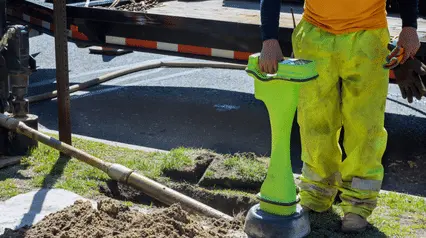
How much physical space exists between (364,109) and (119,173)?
5.26ft

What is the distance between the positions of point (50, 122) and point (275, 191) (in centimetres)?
386

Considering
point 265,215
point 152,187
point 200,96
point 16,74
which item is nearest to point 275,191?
point 265,215

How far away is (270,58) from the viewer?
156 inches

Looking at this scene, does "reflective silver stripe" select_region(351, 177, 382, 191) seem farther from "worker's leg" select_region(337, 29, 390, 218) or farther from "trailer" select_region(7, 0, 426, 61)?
"trailer" select_region(7, 0, 426, 61)

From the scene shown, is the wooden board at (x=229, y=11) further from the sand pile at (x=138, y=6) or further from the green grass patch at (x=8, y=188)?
the green grass patch at (x=8, y=188)

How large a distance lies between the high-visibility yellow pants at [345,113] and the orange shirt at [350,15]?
38mm

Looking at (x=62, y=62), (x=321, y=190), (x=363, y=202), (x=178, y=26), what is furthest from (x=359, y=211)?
(x=178, y=26)

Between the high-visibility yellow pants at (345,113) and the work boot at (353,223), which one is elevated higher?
the high-visibility yellow pants at (345,113)

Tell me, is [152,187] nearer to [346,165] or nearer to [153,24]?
[346,165]

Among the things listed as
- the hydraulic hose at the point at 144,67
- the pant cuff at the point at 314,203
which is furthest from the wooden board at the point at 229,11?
the pant cuff at the point at 314,203

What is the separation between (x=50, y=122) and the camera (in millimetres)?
7320

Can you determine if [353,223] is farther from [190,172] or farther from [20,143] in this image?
[20,143]

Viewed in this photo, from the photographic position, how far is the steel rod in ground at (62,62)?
5479mm

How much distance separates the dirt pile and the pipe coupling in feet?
1.37
